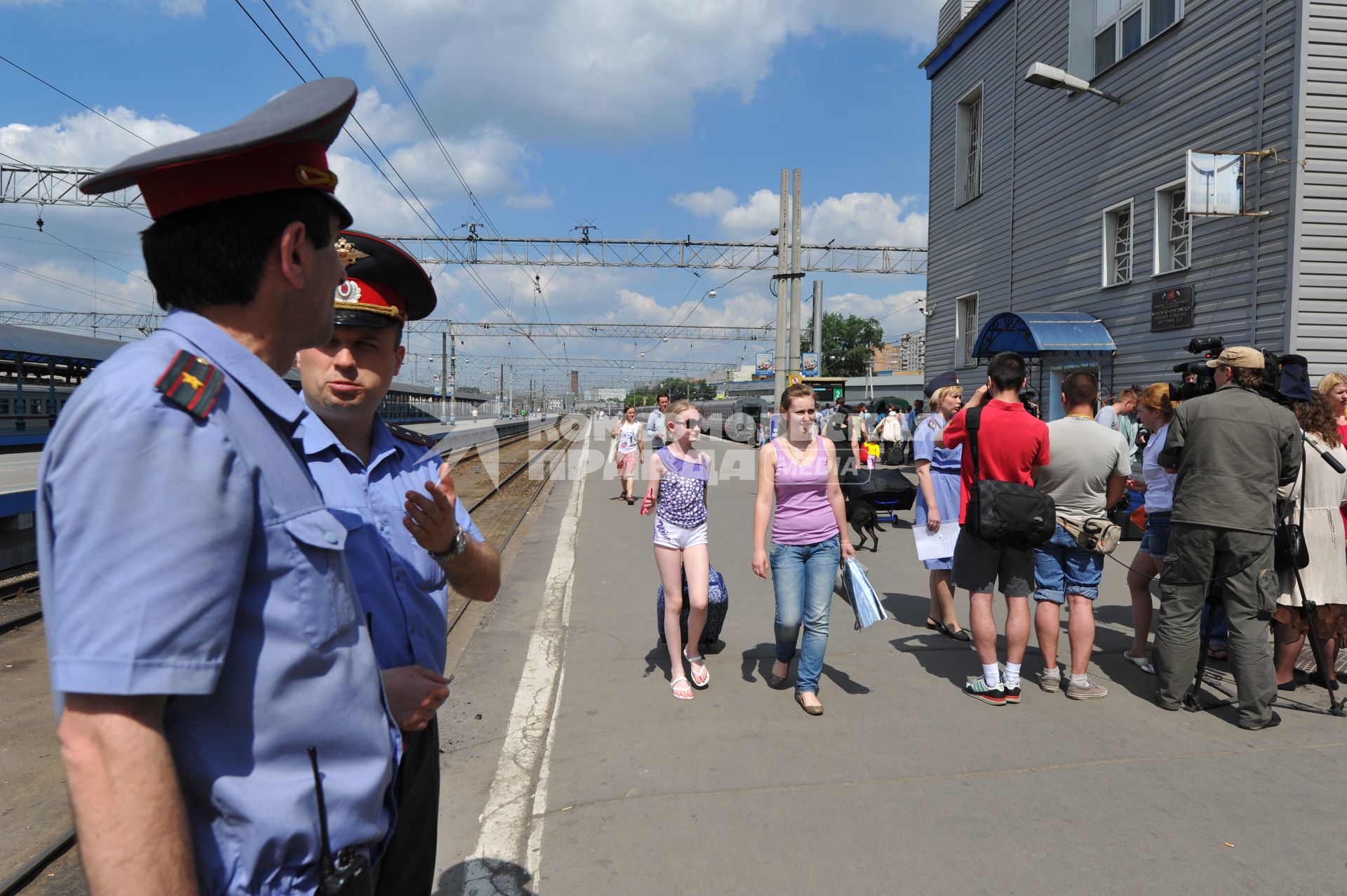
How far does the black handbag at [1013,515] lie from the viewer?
15.0 feet

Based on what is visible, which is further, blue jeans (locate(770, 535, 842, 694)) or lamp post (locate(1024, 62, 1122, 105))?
lamp post (locate(1024, 62, 1122, 105))

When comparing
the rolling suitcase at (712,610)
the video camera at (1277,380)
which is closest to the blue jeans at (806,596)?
the rolling suitcase at (712,610)

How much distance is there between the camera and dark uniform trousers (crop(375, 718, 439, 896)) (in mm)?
1689

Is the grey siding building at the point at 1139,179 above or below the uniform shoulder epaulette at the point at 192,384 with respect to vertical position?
above

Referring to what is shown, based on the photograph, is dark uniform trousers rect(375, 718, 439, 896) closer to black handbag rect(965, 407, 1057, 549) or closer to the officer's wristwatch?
the officer's wristwatch

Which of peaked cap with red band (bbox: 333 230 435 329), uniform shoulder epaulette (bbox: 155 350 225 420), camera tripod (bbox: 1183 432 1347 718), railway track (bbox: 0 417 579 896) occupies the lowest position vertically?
railway track (bbox: 0 417 579 896)

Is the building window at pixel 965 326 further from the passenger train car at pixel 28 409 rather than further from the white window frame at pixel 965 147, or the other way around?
the passenger train car at pixel 28 409

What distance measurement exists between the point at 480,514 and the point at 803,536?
35.0 feet

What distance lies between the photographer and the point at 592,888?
287 centimetres

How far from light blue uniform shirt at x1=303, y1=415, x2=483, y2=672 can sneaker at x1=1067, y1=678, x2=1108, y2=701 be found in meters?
4.23

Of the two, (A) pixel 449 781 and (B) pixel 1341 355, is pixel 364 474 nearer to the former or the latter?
(A) pixel 449 781

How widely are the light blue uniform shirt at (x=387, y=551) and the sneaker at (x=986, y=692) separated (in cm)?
387

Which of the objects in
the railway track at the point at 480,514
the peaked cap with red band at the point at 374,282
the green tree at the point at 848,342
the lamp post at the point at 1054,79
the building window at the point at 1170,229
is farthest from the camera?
the green tree at the point at 848,342

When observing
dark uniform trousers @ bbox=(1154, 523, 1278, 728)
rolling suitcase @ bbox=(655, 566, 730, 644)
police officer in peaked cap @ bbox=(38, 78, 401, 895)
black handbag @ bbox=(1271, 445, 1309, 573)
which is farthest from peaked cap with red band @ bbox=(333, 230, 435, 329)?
black handbag @ bbox=(1271, 445, 1309, 573)
